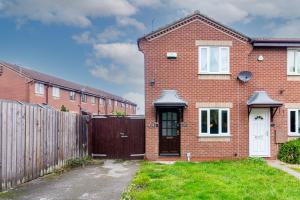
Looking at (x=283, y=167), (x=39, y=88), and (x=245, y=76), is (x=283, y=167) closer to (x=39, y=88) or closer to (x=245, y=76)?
(x=245, y=76)

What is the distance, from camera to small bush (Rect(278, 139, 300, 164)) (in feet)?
55.6

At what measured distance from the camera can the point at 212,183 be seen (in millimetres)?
10711

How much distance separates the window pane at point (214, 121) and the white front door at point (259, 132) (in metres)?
1.78

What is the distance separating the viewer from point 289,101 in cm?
1825

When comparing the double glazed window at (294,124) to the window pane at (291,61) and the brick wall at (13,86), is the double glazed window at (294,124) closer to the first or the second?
the window pane at (291,61)

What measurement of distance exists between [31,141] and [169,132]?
817 centimetres

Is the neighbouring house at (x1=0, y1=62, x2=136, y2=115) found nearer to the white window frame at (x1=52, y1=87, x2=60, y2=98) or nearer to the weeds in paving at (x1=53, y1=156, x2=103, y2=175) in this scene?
the white window frame at (x1=52, y1=87, x2=60, y2=98)

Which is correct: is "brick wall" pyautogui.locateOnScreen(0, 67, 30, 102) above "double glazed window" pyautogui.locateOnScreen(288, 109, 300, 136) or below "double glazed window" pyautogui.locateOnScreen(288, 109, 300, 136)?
above

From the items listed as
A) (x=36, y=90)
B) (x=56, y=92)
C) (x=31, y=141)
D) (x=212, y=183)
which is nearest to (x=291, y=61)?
(x=212, y=183)

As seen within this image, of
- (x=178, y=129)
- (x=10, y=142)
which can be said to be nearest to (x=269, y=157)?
(x=178, y=129)

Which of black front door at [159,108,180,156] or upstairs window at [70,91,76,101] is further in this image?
upstairs window at [70,91,76,101]

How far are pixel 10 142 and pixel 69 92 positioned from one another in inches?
1392

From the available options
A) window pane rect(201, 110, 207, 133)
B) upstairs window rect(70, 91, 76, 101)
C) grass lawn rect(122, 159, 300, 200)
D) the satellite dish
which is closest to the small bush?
grass lawn rect(122, 159, 300, 200)

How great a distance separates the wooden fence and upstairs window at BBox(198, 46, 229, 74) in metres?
7.03
